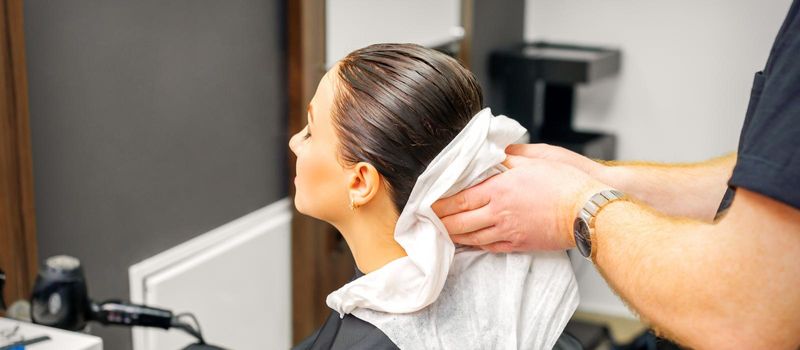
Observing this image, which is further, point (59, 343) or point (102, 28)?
point (102, 28)

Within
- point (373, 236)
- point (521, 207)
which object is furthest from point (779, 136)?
point (373, 236)

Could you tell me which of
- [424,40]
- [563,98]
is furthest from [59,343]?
[563,98]

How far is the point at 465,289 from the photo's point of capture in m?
1.41

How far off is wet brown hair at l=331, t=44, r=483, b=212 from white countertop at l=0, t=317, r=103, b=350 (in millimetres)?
634

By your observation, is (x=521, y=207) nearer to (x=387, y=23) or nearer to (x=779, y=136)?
(x=779, y=136)

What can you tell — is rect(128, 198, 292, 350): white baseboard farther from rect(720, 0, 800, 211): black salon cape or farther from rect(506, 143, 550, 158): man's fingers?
rect(720, 0, 800, 211): black salon cape

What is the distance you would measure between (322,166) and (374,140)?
0.37ft

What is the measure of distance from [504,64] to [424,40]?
0.67 metres

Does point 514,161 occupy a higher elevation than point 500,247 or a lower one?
higher

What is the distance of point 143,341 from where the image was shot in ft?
7.88

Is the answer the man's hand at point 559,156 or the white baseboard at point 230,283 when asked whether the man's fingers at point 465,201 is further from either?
the white baseboard at point 230,283

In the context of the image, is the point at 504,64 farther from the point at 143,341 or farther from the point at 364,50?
the point at 364,50

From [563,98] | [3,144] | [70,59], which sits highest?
[70,59]

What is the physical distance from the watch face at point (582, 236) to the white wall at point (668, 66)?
2.77 m
